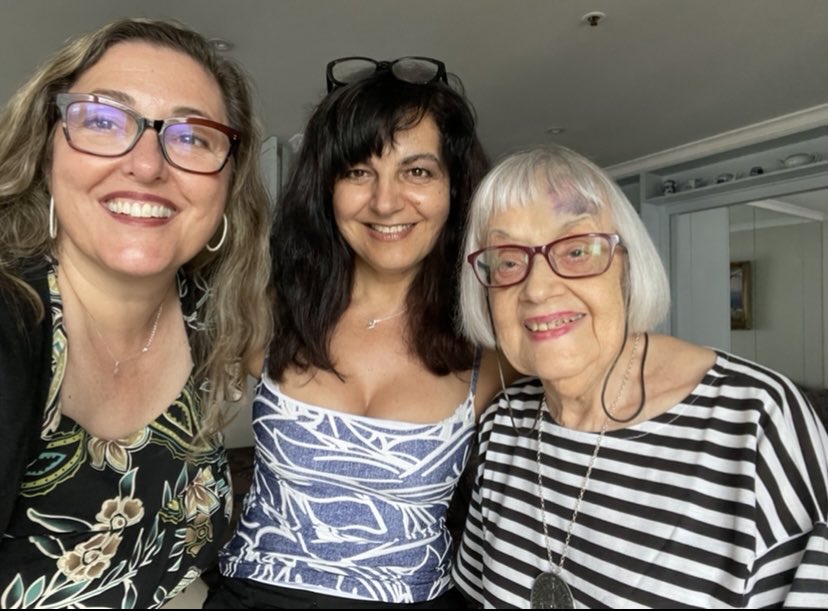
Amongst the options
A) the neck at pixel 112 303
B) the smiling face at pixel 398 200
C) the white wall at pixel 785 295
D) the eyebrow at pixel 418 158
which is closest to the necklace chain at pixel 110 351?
the neck at pixel 112 303

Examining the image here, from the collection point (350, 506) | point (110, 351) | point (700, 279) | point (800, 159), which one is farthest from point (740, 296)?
point (110, 351)

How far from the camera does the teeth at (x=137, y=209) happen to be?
1024mm

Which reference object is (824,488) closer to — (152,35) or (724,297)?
(152,35)

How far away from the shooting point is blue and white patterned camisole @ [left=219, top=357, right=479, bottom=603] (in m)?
1.23

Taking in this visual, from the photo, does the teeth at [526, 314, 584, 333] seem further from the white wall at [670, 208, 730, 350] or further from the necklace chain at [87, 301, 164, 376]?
the white wall at [670, 208, 730, 350]

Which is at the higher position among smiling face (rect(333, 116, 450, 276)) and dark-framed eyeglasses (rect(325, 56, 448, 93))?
dark-framed eyeglasses (rect(325, 56, 448, 93))

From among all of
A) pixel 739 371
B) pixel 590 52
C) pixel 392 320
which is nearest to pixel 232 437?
pixel 392 320

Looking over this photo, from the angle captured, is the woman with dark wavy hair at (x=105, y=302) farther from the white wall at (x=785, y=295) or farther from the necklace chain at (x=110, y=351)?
the white wall at (x=785, y=295)

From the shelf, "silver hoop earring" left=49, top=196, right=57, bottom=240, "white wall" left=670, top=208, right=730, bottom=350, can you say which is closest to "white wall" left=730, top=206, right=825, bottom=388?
"white wall" left=670, top=208, right=730, bottom=350

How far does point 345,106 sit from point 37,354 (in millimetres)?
884

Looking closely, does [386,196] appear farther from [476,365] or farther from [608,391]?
[608,391]

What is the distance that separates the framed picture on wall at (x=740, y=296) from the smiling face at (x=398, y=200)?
209 inches

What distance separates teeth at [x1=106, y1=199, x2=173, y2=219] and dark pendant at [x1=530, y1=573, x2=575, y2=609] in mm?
972

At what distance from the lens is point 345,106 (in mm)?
1429
